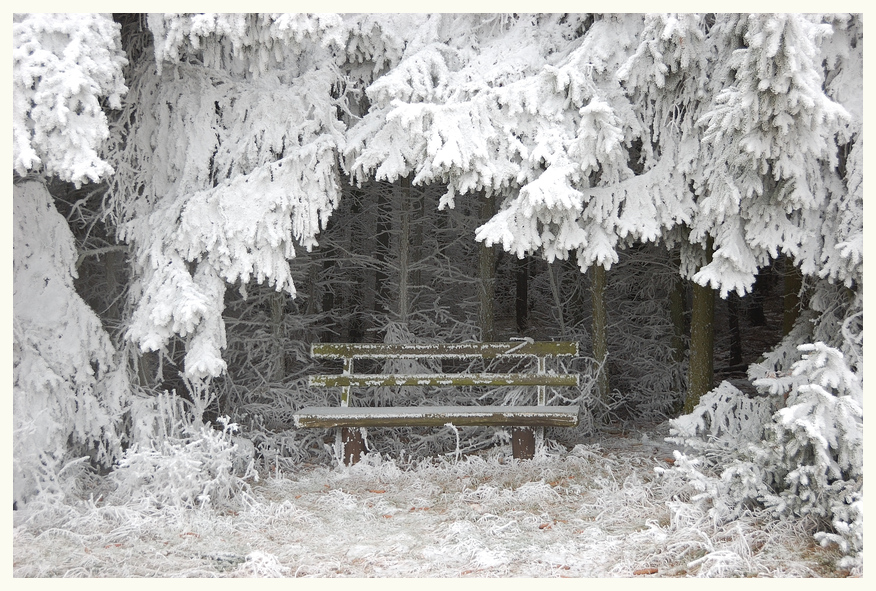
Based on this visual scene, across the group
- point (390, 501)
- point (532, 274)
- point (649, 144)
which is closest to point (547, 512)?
point (390, 501)

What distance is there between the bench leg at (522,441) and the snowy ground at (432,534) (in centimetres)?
36

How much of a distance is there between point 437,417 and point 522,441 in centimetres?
74

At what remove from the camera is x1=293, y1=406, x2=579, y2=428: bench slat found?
214 inches

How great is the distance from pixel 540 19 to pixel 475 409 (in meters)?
2.96

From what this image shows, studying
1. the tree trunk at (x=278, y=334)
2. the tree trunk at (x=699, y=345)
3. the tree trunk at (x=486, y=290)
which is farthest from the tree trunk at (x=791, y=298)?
the tree trunk at (x=278, y=334)

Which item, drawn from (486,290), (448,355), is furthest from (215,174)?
(486,290)

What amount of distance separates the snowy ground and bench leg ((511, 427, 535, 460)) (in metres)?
0.36

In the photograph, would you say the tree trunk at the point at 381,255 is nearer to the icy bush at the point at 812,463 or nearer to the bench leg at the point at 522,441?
the bench leg at the point at 522,441

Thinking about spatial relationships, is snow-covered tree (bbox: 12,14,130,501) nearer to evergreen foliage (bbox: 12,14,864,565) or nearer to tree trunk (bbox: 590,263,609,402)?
evergreen foliage (bbox: 12,14,864,565)

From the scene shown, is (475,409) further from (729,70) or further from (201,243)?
(729,70)

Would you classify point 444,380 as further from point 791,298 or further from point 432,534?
point 791,298

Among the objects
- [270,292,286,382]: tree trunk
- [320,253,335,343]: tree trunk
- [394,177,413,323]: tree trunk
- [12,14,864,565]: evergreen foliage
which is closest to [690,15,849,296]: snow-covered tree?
[12,14,864,565]: evergreen foliage

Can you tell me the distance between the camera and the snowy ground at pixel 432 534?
11.9 feet

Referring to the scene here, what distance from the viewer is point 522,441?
18.6 feet
